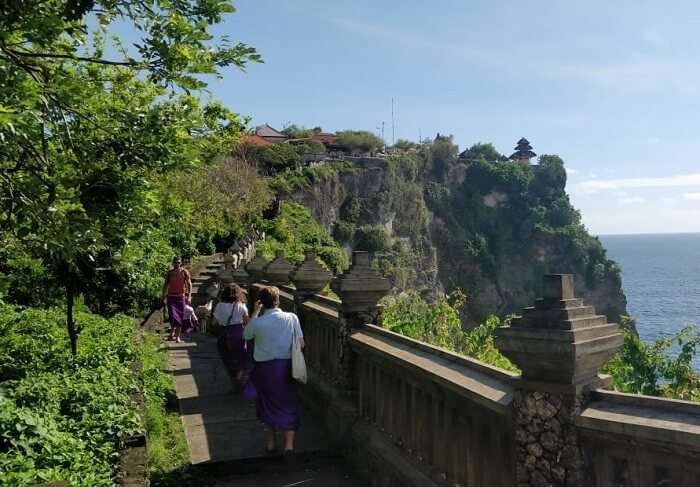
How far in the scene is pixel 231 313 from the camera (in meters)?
8.84

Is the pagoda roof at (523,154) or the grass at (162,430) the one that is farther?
the pagoda roof at (523,154)

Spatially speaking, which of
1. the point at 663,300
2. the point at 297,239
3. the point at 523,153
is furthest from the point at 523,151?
the point at 297,239

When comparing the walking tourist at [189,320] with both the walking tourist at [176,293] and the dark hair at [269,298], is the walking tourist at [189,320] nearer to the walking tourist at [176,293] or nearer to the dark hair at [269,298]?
the walking tourist at [176,293]

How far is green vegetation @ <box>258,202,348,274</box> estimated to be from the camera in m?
40.0

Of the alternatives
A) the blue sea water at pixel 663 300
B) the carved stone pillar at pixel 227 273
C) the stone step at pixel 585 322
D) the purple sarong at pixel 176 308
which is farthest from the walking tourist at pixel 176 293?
the blue sea water at pixel 663 300

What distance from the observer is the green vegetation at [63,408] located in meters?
3.82

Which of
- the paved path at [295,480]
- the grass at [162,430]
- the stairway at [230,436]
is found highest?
the grass at [162,430]

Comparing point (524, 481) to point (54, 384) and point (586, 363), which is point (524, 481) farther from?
point (54, 384)

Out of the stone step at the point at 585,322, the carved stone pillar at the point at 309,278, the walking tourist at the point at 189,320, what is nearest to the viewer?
the stone step at the point at 585,322

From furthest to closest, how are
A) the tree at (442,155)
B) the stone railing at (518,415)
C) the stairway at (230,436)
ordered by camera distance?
1. the tree at (442,155)
2. the stairway at (230,436)
3. the stone railing at (518,415)

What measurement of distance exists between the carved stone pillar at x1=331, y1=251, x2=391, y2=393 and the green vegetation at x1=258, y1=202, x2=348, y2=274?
1110 inches

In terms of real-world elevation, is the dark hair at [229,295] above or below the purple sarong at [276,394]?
above

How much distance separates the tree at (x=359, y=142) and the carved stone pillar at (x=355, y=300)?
80330 millimetres

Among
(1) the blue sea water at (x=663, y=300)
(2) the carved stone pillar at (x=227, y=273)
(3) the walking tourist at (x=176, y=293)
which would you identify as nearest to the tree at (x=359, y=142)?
(1) the blue sea water at (x=663, y=300)
